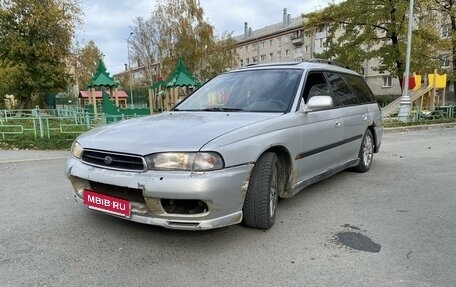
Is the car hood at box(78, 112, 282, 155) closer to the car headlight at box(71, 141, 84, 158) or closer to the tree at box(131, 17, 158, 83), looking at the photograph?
the car headlight at box(71, 141, 84, 158)

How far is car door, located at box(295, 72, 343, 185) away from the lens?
419 cm

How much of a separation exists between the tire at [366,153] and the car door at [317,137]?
1.20 m

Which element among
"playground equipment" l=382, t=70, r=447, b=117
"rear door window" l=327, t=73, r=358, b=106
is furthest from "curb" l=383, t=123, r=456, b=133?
"rear door window" l=327, t=73, r=358, b=106

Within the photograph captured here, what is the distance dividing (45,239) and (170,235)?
1.20 m

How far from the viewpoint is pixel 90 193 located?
3.39 meters

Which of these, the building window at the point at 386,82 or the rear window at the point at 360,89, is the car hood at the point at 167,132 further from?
the building window at the point at 386,82

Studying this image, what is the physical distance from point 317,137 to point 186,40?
88.9ft

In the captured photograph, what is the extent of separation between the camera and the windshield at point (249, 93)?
4.20 meters

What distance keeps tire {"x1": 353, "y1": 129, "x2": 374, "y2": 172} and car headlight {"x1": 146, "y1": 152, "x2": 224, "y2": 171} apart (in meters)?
3.77

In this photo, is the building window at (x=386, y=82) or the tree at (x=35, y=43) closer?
the tree at (x=35, y=43)

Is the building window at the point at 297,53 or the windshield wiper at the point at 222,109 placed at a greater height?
the building window at the point at 297,53

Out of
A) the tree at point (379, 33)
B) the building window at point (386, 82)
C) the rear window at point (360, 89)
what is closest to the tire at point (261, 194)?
the rear window at point (360, 89)

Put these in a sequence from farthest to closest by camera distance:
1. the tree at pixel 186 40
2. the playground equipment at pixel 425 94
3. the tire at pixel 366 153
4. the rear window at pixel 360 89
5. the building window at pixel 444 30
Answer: the tree at pixel 186 40
the building window at pixel 444 30
the playground equipment at pixel 425 94
the tire at pixel 366 153
the rear window at pixel 360 89

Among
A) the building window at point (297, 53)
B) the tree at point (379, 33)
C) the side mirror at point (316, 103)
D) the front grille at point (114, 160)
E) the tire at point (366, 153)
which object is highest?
the building window at point (297, 53)
